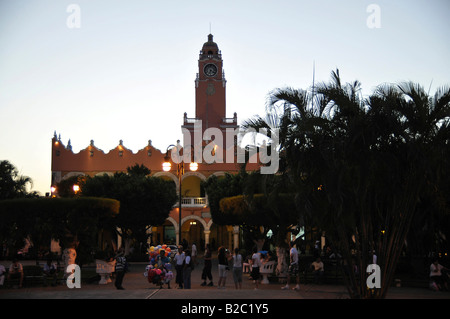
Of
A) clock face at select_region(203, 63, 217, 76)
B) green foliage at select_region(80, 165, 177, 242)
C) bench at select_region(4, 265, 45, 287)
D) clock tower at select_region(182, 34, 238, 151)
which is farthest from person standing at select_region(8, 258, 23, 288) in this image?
clock face at select_region(203, 63, 217, 76)

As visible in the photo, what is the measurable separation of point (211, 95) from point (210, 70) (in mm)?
2366

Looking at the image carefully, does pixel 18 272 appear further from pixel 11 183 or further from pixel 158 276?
pixel 11 183

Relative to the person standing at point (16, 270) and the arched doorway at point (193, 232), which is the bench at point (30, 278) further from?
the arched doorway at point (193, 232)

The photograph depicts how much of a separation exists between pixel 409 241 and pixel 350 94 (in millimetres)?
8608

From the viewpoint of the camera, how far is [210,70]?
49.3 m

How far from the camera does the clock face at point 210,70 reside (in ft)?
162

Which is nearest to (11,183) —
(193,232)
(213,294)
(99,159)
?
(99,159)

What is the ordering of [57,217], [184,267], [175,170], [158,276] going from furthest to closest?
[175,170]
[57,217]
[158,276]
[184,267]

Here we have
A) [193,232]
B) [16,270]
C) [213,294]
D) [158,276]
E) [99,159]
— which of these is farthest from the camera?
[193,232]

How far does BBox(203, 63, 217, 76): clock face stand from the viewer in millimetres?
49250

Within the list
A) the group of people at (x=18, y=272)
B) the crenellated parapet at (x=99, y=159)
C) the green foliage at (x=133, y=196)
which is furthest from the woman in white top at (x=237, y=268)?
the crenellated parapet at (x=99, y=159)

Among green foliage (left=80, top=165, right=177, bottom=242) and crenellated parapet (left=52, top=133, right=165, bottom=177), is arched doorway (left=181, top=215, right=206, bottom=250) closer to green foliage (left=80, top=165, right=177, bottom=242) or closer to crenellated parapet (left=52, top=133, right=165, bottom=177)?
crenellated parapet (left=52, top=133, right=165, bottom=177)
